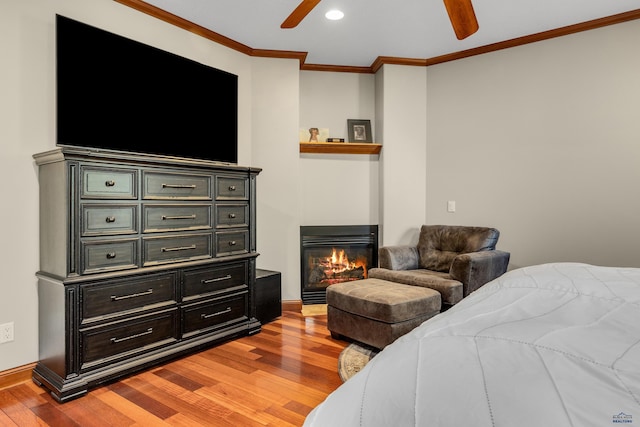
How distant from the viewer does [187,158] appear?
3346mm

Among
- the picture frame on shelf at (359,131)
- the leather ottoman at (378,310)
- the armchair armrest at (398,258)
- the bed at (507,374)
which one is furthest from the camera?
the picture frame on shelf at (359,131)

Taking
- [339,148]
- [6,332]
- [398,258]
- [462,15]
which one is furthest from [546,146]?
[6,332]

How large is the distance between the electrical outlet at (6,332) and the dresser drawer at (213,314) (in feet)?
3.31

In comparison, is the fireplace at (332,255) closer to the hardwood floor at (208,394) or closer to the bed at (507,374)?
the hardwood floor at (208,394)

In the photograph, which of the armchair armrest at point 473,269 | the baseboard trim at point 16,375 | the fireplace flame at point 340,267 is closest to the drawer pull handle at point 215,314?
the baseboard trim at point 16,375

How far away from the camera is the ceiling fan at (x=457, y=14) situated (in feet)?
6.84

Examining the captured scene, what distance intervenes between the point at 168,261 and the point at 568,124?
145 inches

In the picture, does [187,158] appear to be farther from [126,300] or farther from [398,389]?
[398,389]

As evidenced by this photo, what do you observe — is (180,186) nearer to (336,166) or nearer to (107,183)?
(107,183)

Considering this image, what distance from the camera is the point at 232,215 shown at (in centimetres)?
327

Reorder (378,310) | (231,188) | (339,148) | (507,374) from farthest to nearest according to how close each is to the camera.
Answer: (339,148), (231,188), (378,310), (507,374)

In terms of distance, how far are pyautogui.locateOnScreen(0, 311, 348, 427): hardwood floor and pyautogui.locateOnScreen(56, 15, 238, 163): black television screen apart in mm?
1575

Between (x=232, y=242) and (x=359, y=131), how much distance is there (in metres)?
Answer: 2.18

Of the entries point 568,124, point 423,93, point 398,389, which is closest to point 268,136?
point 423,93
